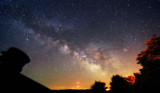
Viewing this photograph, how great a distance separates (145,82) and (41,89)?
673 inches

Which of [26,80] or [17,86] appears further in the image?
[26,80]

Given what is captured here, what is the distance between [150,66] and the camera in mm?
18297

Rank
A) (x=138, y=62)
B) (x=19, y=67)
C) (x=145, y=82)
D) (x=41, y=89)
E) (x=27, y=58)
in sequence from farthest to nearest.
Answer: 1. (x=138, y=62)
2. (x=145, y=82)
3. (x=27, y=58)
4. (x=19, y=67)
5. (x=41, y=89)

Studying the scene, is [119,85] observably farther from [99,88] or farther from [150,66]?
A: [150,66]

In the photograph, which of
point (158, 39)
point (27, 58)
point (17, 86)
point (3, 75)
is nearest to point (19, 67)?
point (27, 58)

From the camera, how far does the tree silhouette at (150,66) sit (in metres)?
15.6

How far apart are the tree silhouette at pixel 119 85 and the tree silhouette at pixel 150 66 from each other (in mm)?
3545

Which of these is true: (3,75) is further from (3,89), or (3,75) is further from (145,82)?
(145,82)

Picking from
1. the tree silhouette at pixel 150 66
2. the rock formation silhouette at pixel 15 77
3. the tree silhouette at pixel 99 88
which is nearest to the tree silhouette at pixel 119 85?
the tree silhouette at pixel 99 88

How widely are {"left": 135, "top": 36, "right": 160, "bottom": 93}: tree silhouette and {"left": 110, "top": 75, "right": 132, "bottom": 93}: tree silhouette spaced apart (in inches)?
140

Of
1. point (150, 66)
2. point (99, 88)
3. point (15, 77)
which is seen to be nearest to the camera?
point (15, 77)

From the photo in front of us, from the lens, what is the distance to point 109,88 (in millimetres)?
15859

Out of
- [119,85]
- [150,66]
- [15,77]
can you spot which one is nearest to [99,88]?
[119,85]

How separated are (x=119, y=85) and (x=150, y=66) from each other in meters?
7.54
